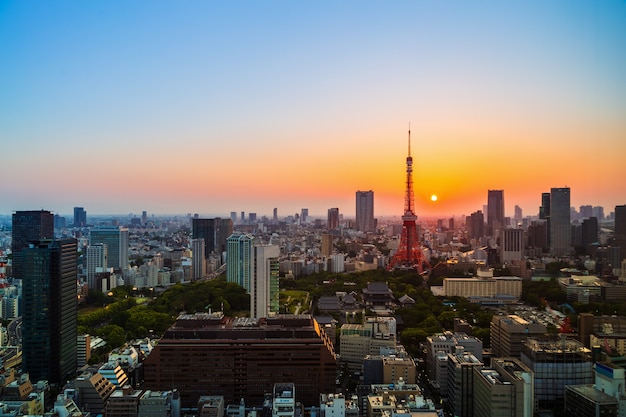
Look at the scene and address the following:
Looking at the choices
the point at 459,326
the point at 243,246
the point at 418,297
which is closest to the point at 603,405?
the point at 459,326

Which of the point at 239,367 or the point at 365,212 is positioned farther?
the point at 365,212

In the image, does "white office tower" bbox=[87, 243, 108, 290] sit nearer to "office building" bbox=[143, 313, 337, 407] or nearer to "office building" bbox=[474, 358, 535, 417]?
"office building" bbox=[143, 313, 337, 407]

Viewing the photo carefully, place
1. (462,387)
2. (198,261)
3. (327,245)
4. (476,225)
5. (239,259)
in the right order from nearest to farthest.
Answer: (462,387), (239,259), (198,261), (327,245), (476,225)

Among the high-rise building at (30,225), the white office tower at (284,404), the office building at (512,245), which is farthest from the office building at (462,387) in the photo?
the office building at (512,245)

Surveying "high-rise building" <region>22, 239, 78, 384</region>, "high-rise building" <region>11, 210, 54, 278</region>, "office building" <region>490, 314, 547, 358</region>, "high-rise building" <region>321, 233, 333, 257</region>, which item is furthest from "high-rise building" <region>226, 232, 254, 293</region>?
"high-rise building" <region>321, 233, 333, 257</region>

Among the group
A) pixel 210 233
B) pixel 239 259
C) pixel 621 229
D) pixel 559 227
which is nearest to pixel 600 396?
pixel 621 229

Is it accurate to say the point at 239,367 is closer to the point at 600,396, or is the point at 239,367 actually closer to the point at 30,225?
the point at 600,396

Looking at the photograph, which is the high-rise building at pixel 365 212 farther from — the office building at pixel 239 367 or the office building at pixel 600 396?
the office building at pixel 600 396

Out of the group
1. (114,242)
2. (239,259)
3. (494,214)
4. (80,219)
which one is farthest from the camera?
(494,214)
